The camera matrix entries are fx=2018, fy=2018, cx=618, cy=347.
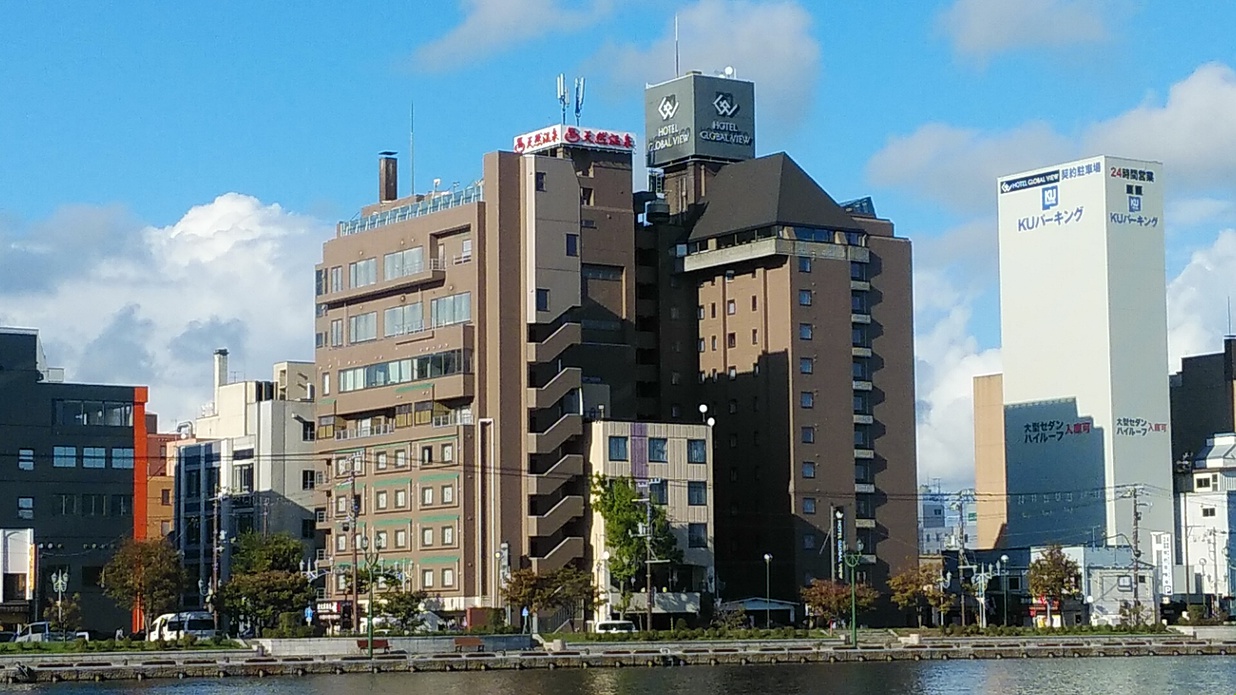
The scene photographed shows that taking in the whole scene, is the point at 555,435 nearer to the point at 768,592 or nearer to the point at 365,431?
the point at 365,431

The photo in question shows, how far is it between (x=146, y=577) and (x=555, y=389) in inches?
1296

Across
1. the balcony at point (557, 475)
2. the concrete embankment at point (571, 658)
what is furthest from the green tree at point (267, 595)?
the concrete embankment at point (571, 658)

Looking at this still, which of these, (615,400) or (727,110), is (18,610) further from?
(727,110)

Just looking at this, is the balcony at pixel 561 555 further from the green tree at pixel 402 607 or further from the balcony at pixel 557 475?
the green tree at pixel 402 607

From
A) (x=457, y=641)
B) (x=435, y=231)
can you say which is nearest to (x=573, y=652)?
(x=457, y=641)

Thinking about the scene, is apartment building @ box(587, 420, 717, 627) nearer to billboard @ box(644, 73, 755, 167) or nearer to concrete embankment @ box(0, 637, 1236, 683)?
concrete embankment @ box(0, 637, 1236, 683)

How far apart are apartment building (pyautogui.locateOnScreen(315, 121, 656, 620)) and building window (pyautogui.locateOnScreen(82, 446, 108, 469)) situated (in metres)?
17.7

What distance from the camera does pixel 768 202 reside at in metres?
172

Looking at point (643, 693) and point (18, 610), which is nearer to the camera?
point (643, 693)

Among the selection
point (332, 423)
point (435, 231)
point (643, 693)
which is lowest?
point (643, 693)

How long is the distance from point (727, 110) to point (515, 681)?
317 feet

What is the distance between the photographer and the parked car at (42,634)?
137m

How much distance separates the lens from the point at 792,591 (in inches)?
6427

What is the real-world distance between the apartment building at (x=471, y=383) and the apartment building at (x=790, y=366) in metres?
12.1
